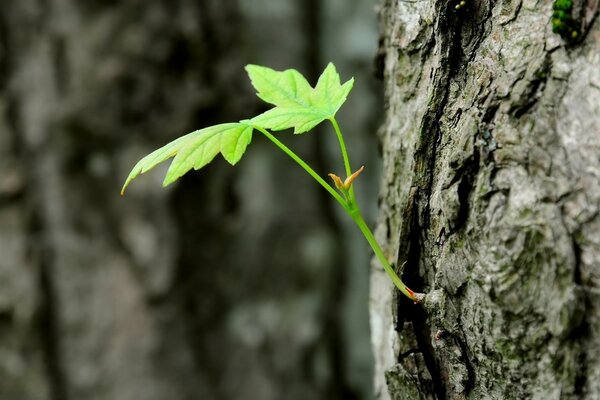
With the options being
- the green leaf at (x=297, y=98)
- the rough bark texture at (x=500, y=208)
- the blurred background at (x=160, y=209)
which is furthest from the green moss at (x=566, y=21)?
the blurred background at (x=160, y=209)

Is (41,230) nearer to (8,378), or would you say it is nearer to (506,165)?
(8,378)

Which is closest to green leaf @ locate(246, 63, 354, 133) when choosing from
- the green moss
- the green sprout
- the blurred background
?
the green sprout

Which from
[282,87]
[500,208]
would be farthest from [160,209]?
[500,208]

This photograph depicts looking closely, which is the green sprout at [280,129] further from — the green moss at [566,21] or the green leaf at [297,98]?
the green moss at [566,21]

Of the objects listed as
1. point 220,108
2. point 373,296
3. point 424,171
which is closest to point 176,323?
point 220,108

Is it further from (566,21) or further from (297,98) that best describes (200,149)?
(566,21)

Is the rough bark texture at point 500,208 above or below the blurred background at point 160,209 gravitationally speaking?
below
